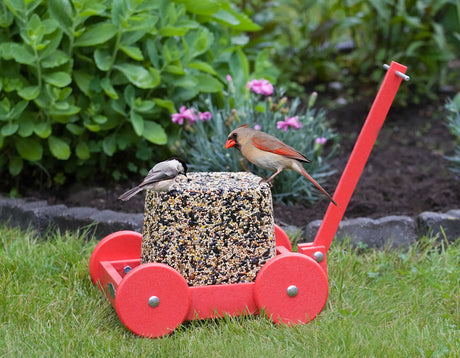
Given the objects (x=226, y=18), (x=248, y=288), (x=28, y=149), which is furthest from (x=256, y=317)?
(x=226, y=18)

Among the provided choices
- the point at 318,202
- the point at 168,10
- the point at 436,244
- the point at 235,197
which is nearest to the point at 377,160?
the point at 318,202

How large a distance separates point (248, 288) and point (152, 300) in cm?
38

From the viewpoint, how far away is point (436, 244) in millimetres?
3637

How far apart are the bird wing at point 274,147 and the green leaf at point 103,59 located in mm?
1355

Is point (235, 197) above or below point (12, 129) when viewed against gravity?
above

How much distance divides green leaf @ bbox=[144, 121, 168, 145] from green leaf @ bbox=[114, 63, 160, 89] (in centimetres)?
26

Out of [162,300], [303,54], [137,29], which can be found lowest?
[303,54]

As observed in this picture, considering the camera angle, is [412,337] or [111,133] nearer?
[412,337]

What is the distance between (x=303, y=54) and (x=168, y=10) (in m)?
2.48

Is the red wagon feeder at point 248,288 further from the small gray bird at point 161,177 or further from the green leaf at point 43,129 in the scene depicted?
the green leaf at point 43,129

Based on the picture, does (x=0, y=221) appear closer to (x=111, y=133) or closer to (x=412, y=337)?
(x=111, y=133)

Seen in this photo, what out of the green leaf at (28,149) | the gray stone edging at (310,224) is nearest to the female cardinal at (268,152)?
the gray stone edging at (310,224)

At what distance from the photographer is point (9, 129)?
12.1 feet

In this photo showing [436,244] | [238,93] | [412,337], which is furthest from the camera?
[238,93]
